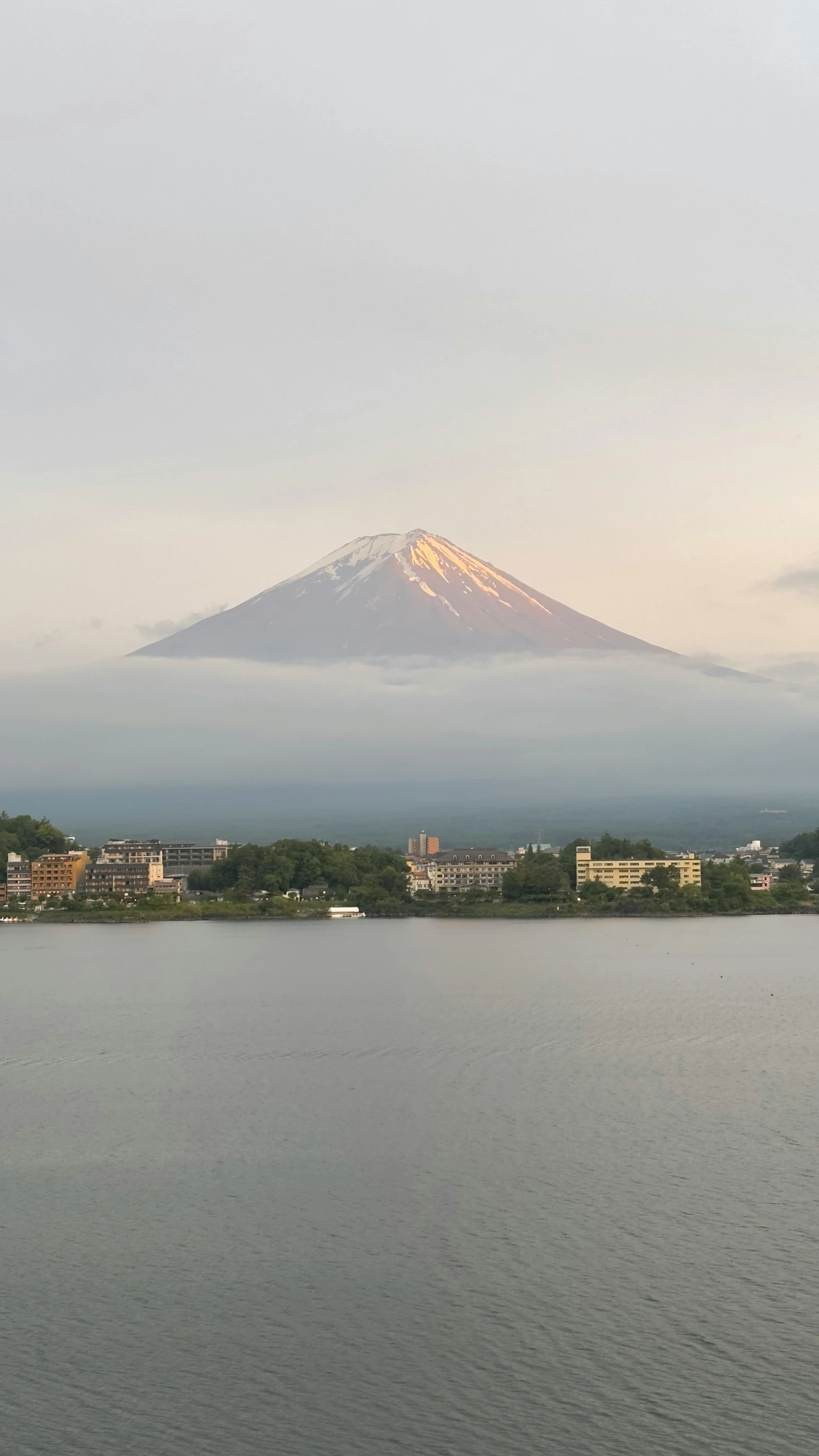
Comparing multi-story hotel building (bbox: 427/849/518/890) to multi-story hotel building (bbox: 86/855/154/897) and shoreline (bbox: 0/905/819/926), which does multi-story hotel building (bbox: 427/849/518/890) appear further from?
multi-story hotel building (bbox: 86/855/154/897)

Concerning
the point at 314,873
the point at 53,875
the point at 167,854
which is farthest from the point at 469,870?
the point at 53,875

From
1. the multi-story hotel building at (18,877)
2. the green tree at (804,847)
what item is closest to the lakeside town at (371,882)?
the multi-story hotel building at (18,877)

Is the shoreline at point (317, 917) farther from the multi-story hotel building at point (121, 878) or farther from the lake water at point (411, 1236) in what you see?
the lake water at point (411, 1236)

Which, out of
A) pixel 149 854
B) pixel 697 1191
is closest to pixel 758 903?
pixel 149 854

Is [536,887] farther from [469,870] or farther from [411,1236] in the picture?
[411,1236]

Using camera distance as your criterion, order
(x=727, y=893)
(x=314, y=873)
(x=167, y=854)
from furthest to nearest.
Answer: (x=167, y=854) → (x=314, y=873) → (x=727, y=893)

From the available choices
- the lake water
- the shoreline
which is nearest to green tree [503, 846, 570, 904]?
the shoreline
